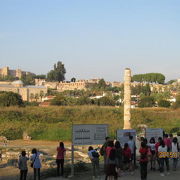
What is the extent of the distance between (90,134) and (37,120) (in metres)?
26.0

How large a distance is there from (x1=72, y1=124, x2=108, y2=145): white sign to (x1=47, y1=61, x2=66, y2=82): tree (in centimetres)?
11537

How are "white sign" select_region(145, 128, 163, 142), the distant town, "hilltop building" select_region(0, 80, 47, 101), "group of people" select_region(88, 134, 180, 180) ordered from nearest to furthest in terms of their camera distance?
→ "group of people" select_region(88, 134, 180, 180) < "white sign" select_region(145, 128, 163, 142) < the distant town < "hilltop building" select_region(0, 80, 47, 101)

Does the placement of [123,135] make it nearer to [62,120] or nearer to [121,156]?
[121,156]

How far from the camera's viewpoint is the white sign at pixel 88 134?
10647 mm

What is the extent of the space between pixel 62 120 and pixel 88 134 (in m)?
27.3

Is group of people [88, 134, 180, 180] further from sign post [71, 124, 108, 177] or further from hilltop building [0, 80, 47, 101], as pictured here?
hilltop building [0, 80, 47, 101]

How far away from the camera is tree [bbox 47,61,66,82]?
128975mm

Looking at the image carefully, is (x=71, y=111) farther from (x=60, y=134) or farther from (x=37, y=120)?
(x=60, y=134)

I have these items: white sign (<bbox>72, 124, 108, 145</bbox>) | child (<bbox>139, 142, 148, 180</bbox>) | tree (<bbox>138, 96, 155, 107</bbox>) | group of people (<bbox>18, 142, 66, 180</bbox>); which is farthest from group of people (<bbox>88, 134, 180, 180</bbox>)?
tree (<bbox>138, 96, 155, 107</bbox>)

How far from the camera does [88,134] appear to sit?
10898 millimetres

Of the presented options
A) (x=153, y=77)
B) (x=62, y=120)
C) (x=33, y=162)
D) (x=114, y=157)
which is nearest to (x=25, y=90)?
(x=153, y=77)

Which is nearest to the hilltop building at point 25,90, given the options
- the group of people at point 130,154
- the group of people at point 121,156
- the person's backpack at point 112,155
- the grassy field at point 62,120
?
the grassy field at point 62,120

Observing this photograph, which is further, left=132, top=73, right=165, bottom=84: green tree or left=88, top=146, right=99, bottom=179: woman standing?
left=132, top=73, right=165, bottom=84: green tree

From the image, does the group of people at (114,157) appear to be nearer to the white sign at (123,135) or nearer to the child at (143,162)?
the white sign at (123,135)
